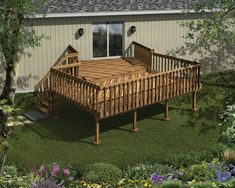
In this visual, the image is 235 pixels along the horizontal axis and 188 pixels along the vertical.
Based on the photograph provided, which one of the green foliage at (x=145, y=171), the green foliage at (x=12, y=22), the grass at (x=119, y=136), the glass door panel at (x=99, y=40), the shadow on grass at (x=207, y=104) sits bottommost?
the grass at (x=119, y=136)

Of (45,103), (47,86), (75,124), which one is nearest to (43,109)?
(45,103)

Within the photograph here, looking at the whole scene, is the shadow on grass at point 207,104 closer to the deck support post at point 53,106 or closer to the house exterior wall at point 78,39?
the house exterior wall at point 78,39

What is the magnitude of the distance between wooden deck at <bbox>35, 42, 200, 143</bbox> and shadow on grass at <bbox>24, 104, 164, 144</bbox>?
2.60 feet

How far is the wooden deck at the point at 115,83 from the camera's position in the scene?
16.6 meters

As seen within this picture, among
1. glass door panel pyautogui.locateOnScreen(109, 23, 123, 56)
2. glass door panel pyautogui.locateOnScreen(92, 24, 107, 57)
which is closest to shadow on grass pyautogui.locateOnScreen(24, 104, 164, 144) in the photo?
glass door panel pyautogui.locateOnScreen(92, 24, 107, 57)

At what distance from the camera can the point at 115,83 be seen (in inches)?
677

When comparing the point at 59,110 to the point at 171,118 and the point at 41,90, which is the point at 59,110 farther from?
the point at 171,118

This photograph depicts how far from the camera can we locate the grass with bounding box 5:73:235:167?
15.0 meters

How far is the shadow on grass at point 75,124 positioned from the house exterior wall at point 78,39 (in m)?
2.44

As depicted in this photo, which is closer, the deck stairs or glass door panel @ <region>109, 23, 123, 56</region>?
the deck stairs

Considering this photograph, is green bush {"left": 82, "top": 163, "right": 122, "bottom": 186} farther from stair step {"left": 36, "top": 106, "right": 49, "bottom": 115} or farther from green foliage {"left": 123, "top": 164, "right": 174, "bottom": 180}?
stair step {"left": 36, "top": 106, "right": 49, "bottom": 115}

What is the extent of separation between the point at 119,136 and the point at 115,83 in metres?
2.02

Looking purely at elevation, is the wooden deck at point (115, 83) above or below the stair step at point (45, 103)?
above

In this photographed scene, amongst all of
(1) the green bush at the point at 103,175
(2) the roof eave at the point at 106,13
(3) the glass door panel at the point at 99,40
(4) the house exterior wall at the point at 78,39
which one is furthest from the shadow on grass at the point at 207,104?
(1) the green bush at the point at 103,175
